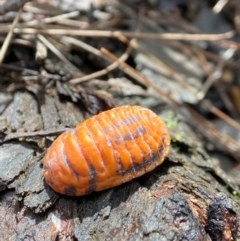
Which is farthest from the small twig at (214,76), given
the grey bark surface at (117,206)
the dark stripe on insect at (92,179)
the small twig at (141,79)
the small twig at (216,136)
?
the dark stripe on insect at (92,179)

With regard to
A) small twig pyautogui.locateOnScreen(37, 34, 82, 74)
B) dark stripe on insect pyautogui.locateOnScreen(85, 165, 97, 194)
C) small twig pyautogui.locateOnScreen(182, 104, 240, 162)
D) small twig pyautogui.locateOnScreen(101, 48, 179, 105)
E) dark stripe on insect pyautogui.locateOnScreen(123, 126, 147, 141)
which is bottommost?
small twig pyautogui.locateOnScreen(182, 104, 240, 162)

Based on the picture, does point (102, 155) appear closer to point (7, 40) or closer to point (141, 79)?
point (7, 40)

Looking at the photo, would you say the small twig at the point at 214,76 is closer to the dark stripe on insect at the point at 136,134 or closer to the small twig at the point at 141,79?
the small twig at the point at 141,79

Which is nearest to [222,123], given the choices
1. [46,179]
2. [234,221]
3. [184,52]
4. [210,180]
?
[184,52]

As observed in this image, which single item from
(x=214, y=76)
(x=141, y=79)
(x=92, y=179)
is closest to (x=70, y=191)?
(x=92, y=179)

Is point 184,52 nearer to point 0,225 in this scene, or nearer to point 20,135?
point 20,135

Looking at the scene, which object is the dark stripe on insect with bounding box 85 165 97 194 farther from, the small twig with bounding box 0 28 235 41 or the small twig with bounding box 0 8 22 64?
the small twig with bounding box 0 28 235 41

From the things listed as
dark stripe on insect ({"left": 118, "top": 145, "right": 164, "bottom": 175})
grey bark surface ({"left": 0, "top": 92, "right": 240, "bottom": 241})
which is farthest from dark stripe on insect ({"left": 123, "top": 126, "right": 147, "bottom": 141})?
grey bark surface ({"left": 0, "top": 92, "right": 240, "bottom": 241})

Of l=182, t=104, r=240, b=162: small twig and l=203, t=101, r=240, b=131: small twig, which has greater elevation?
l=203, t=101, r=240, b=131: small twig
